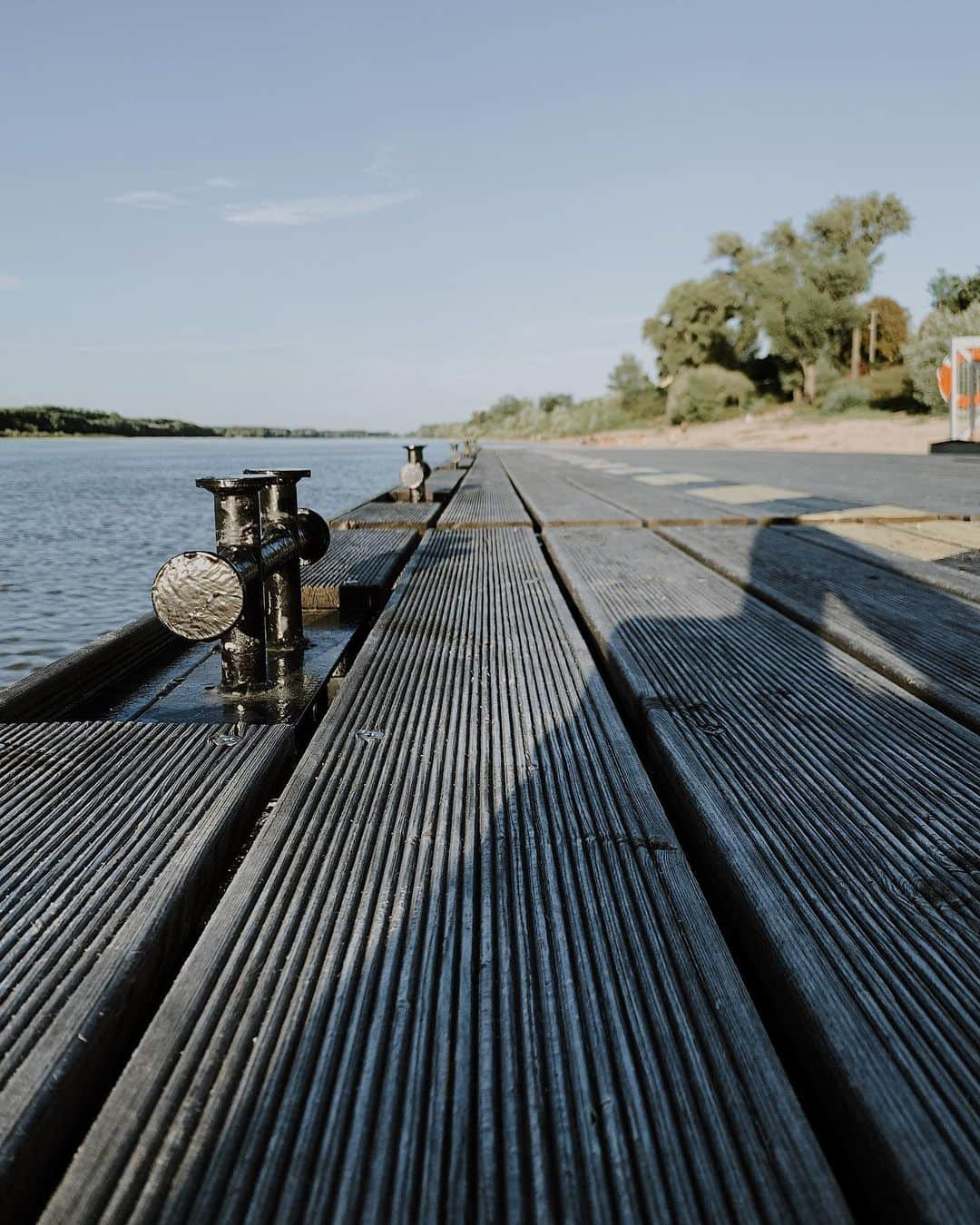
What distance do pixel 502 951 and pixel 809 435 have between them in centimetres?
3388

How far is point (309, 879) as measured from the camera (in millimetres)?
937

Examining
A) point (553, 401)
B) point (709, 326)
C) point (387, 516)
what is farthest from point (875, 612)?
point (553, 401)

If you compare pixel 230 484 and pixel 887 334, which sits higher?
pixel 887 334

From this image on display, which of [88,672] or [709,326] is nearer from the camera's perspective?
[88,672]

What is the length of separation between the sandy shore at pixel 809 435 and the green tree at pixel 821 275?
12.3 ft

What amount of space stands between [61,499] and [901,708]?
18.9 meters

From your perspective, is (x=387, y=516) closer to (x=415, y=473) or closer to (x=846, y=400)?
(x=415, y=473)

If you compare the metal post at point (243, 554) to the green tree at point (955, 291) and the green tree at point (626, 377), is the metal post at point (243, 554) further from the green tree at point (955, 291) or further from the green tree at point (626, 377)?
the green tree at point (626, 377)

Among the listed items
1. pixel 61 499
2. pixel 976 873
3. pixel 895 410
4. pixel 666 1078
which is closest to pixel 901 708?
pixel 976 873

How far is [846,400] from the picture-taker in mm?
37594

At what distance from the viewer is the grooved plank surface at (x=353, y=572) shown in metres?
2.83

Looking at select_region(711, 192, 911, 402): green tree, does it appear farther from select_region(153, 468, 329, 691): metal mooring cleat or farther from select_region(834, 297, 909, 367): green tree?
select_region(153, 468, 329, 691): metal mooring cleat

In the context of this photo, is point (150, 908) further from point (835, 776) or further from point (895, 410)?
point (895, 410)

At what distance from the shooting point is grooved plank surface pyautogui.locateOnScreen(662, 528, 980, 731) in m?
1.78
